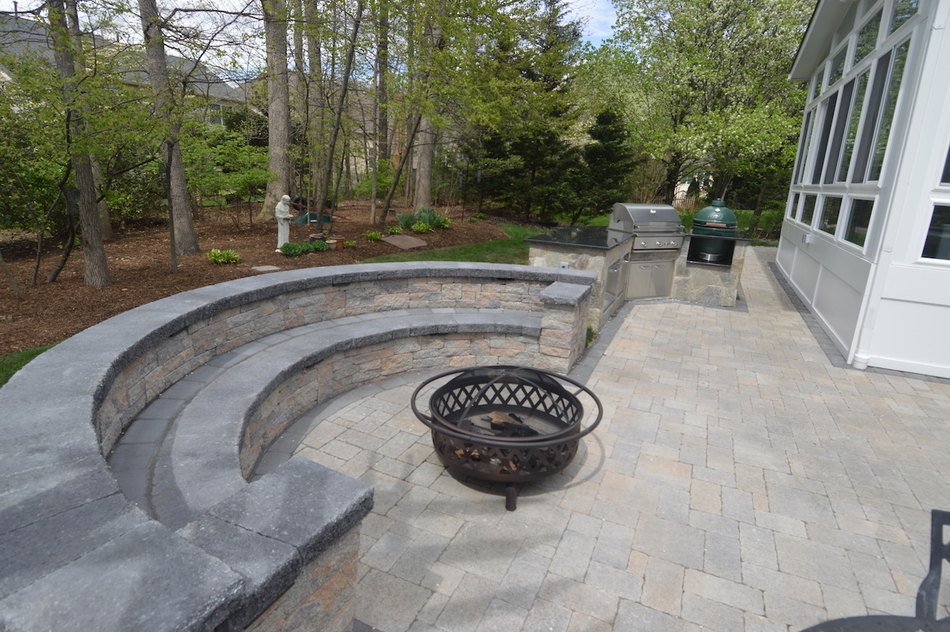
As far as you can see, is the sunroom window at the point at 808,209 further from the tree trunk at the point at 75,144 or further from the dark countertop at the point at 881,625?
the tree trunk at the point at 75,144

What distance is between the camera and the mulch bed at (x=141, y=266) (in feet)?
15.1

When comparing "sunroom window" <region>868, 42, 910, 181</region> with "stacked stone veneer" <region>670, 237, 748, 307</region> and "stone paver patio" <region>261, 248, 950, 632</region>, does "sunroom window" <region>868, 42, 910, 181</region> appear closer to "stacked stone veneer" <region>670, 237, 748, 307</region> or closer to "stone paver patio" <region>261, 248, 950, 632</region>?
"stacked stone veneer" <region>670, 237, 748, 307</region>

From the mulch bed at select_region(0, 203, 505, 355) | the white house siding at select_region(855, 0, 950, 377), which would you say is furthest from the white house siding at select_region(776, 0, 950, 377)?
the mulch bed at select_region(0, 203, 505, 355)

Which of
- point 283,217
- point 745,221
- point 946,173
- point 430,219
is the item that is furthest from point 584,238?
point 745,221

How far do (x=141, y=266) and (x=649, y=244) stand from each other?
7660 mm

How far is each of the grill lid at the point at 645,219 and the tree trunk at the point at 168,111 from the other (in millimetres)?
6380

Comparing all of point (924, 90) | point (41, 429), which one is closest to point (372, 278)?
point (41, 429)

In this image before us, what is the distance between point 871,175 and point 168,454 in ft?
25.3

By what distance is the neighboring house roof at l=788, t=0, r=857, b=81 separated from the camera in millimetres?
8352

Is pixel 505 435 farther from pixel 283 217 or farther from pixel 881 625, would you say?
pixel 283 217

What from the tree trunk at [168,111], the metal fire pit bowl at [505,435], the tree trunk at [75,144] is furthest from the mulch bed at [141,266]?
the metal fire pit bowl at [505,435]

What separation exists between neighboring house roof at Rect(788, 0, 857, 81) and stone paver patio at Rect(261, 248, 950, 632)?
680cm

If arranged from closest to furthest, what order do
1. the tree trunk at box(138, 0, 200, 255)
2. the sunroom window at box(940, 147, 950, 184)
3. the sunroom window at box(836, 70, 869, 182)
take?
the sunroom window at box(940, 147, 950, 184), the tree trunk at box(138, 0, 200, 255), the sunroom window at box(836, 70, 869, 182)

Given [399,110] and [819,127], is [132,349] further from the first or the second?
[819,127]
